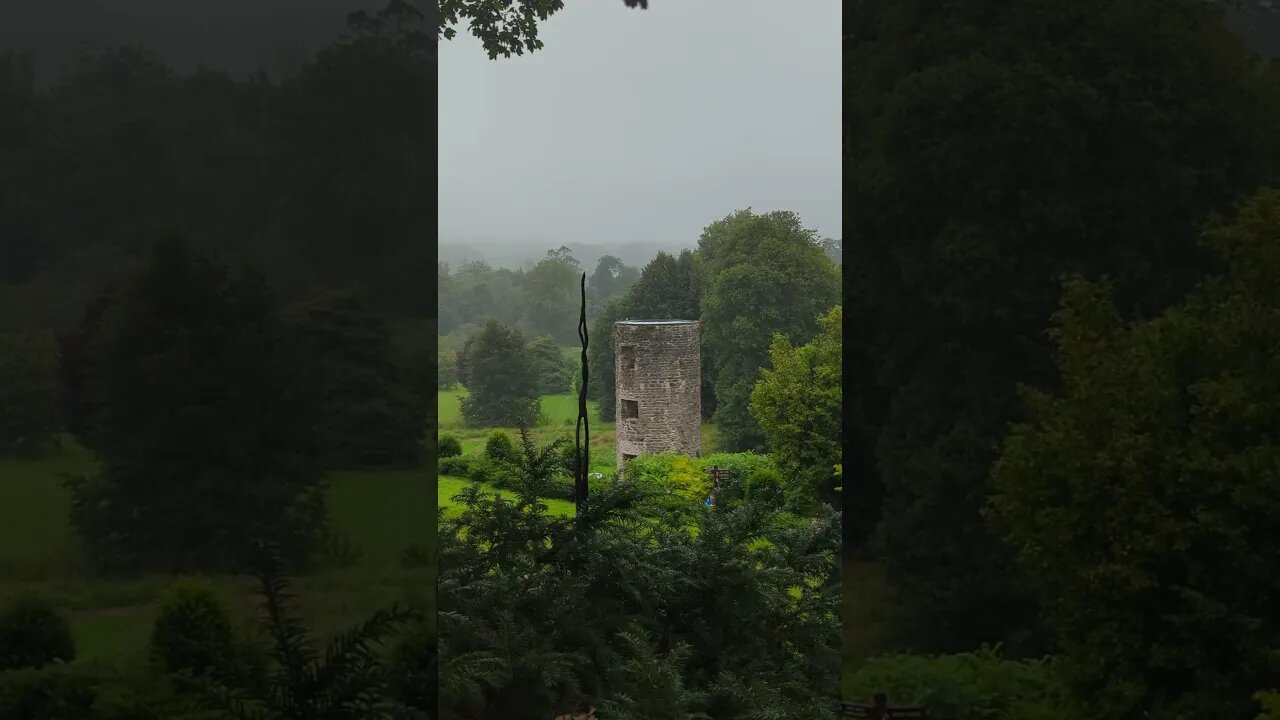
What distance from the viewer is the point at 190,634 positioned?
11.4 feet

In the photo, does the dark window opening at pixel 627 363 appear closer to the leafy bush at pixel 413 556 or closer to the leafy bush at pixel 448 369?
the leafy bush at pixel 448 369

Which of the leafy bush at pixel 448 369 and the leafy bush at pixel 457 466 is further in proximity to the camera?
the leafy bush at pixel 448 369

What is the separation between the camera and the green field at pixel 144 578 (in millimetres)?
3467

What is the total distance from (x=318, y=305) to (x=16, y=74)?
3.64 feet

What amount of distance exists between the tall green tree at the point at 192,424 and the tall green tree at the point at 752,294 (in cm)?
735

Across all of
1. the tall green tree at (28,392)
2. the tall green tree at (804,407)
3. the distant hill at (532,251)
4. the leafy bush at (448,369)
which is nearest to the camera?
the tall green tree at (28,392)

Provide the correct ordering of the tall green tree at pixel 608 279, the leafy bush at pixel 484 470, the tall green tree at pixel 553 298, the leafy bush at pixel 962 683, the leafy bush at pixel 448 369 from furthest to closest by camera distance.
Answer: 1. the tall green tree at pixel 553 298
2. the tall green tree at pixel 608 279
3. the leafy bush at pixel 448 369
4. the leafy bush at pixel 484 470
5. the leafy bush at pixel 962 683

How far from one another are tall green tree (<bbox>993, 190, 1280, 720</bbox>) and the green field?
1.87 m

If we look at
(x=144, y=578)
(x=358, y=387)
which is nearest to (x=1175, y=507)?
(x=358, y=387)

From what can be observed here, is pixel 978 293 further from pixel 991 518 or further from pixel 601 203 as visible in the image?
pixel 601 203

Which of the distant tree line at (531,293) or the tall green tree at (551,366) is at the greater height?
the distant tree line at (531,293)

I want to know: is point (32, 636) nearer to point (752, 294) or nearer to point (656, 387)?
point (656, 387)

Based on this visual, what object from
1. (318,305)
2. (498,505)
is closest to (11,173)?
(318,305)

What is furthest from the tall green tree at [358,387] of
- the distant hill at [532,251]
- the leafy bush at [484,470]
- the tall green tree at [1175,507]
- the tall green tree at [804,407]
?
the distant hill at [532,251]
